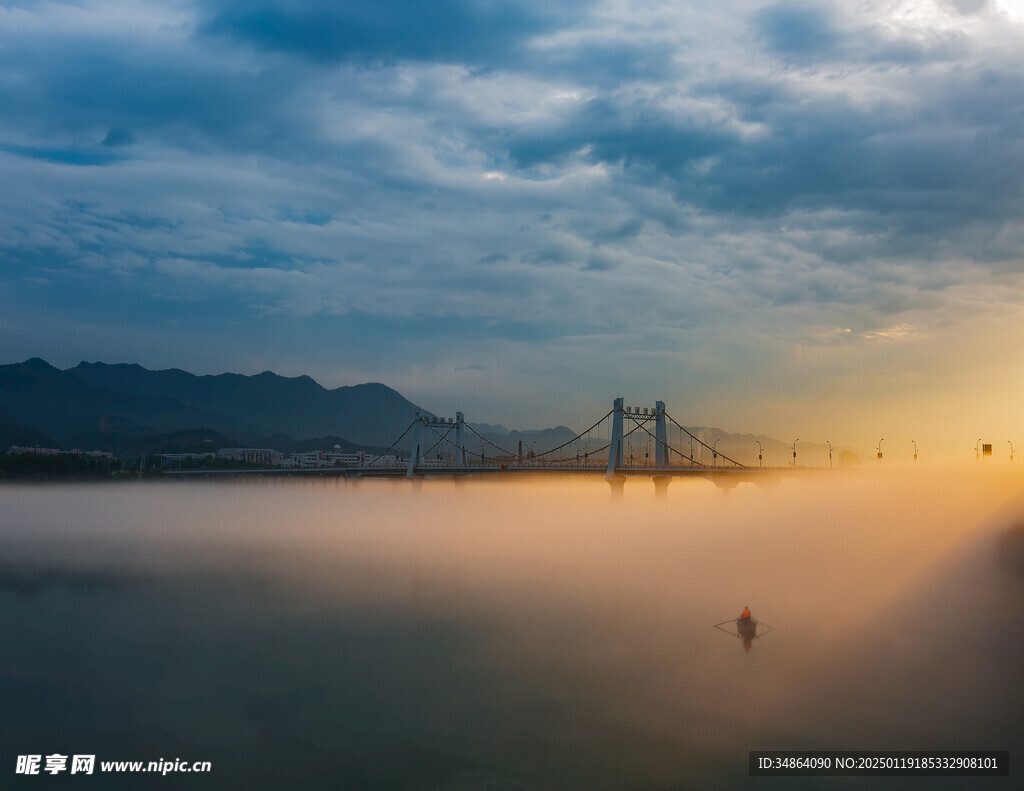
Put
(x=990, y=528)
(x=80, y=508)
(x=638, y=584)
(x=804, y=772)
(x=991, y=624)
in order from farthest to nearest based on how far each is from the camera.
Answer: (x=80, y=508) → (x=990, y=528) → (x=638, y=584) → (x=991, y=624) → (x=804, y=772)

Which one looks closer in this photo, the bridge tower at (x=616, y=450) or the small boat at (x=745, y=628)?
the small boat at (x=745, y=628)

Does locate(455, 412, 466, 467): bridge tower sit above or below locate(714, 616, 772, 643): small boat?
above

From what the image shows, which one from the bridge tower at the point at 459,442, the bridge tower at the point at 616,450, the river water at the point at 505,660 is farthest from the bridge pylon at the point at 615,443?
the river water at the point at 505,660

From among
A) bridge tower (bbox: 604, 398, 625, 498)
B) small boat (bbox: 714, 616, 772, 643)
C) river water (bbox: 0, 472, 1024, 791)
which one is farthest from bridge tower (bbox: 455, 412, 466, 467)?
small boat (bbox: 714, 616, 772, 643)

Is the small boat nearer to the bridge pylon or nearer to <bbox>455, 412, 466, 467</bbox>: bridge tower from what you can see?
the bridge pylon

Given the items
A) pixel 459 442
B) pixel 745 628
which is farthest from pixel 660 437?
pixel 745 628

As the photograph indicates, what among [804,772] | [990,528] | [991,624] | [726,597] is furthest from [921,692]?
[990,528]

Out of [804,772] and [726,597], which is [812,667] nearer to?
[804,772]

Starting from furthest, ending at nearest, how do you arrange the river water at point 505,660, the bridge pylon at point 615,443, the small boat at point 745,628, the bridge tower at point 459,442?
1. the bridge tower at point 459,442
2. the bridge pylon at point 615,443
3. the small boat at point 745,628
4. the river water at point 505,660

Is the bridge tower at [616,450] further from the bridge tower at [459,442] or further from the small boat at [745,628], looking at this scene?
the small boat at [745,628]
